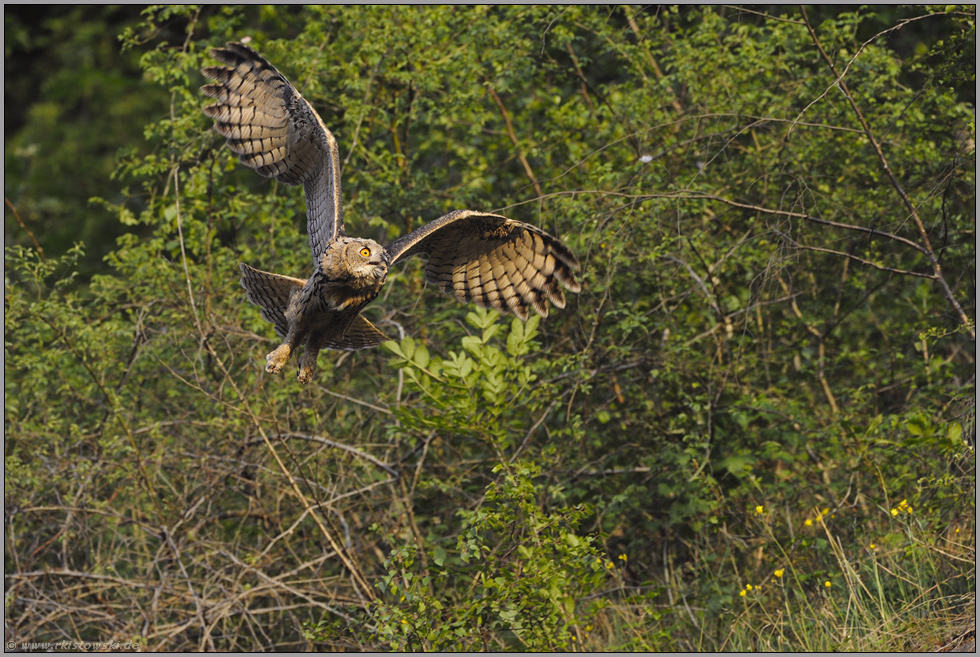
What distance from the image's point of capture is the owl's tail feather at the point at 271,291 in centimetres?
456

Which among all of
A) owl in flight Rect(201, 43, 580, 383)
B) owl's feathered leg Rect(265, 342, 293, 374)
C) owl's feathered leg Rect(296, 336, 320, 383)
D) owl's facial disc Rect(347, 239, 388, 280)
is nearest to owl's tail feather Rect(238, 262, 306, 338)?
owl in flight Rect(201, 43, 580, 383)

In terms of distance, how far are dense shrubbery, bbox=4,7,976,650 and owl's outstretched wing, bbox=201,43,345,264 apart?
3.23 feet

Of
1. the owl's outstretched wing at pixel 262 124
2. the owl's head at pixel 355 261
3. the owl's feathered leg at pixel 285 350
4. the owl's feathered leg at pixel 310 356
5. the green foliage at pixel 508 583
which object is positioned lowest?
the green foliage at pixel 508 583

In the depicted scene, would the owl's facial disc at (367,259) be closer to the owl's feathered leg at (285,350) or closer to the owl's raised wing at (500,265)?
the owl's feathered leg at (285,350)

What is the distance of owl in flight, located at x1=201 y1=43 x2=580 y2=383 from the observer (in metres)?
4.33

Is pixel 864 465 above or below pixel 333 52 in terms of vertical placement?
below

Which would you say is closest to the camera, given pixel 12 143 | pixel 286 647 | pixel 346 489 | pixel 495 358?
pixel 495 358

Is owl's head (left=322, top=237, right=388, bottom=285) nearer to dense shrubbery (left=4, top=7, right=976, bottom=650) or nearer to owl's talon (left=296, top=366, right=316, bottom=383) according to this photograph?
owl's talon (left=296, top=366, right=316, bottom=383)

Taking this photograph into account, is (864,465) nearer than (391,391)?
Yes

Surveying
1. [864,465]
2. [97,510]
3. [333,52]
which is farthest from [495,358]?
[333,52]

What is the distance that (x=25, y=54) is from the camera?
1295cm

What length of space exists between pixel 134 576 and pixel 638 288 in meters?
3.45

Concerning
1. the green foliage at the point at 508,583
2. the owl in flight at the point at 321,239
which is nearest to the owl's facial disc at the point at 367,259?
the owl in flight at the point at 321,239

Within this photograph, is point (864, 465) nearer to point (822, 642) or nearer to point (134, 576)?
point (822, 642)
